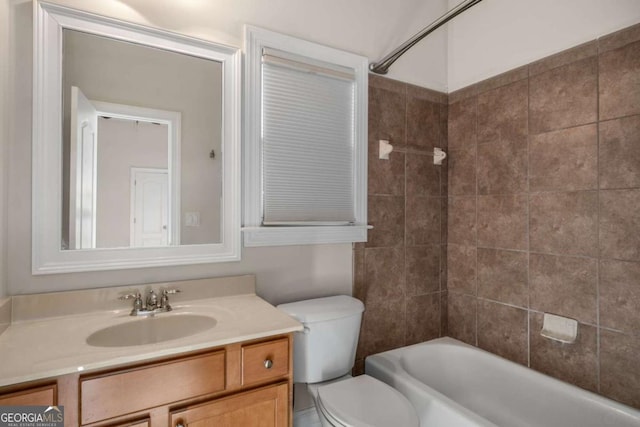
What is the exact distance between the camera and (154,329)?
141 cm

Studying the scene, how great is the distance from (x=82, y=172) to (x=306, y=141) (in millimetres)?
1034

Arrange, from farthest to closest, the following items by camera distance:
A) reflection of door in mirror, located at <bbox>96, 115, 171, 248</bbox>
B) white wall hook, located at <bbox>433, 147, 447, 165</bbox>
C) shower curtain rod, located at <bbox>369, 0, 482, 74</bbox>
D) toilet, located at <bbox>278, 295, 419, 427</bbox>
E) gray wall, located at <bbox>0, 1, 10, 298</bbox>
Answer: white wall hook, located at <bbox>433, 147, 447, 165</bbox> → shower curtain rod, located at <bbox>369, 0, 482, 74</bbox> → reflection of door in mirror, located at <bbox>96, 115, 171, 248</bbox> → toilet, located at <bbox>278, 295, 419, 427</bbox> → gray wall, located at <bbox>0, 1, 10, 298</bbox>

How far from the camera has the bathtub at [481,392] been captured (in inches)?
59.2

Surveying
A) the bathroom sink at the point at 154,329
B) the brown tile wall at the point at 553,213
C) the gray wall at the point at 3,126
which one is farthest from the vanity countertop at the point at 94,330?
the brown tile wall at the point at 553,213

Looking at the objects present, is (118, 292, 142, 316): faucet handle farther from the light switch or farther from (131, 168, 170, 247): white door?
the light switch

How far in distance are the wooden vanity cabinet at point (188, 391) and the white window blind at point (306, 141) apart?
731 millimetres

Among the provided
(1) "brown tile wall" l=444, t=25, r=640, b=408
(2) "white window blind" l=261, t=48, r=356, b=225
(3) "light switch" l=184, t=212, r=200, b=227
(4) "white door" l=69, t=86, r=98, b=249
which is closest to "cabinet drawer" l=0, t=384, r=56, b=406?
(4) "white door" l=69, t=86, r=98, b=249

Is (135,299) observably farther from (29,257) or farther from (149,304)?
(29,257)

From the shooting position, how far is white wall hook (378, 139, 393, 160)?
6.81 ft

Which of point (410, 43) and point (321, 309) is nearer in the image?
point (321, 309)

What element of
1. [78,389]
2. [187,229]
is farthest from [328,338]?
[78,389]

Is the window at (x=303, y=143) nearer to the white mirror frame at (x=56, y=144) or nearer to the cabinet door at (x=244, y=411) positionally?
the white mirror frame at (x=56, y=144)

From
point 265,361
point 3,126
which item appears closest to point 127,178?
point 3,126

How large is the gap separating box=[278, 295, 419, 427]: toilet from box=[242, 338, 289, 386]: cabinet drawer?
0.91 ft
